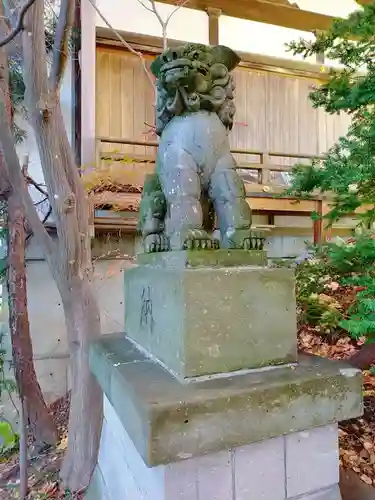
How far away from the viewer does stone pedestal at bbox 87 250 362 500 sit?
40.1 inches

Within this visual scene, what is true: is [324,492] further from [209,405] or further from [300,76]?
[300,76]

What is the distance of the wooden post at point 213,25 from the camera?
16.4ft

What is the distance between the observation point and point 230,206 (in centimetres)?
138

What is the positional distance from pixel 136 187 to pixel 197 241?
9.55ft

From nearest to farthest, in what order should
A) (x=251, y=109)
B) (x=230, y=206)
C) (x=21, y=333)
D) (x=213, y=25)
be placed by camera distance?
1. (x=230, y=206)
2. (x=21, y=333)
3. (x=213, y=25)
4. (x=251, y=109)

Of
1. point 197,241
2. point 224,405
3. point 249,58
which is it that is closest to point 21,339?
point 197,241

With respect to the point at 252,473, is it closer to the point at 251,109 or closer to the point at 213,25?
the point at 251,109

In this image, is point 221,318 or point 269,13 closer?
point 221,318

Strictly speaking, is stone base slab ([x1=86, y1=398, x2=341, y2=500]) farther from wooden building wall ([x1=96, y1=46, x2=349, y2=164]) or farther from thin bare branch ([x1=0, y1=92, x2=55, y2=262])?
wooden building wall ([x1=96, y1=46, x2=349, y2=164])

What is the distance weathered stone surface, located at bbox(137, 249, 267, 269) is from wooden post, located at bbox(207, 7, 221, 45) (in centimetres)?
470

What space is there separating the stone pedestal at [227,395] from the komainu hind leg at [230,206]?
8cm

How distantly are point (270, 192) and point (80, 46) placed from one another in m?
2.95

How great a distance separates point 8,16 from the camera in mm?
2721

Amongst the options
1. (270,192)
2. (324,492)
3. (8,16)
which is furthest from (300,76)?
(324,492)
